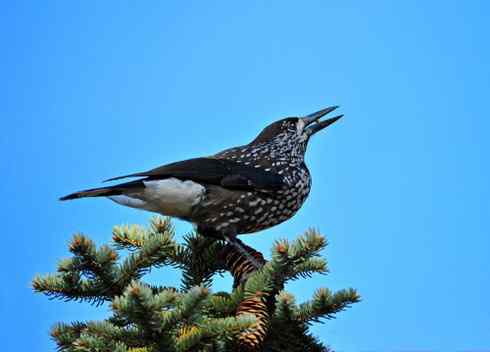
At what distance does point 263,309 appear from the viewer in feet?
9.55

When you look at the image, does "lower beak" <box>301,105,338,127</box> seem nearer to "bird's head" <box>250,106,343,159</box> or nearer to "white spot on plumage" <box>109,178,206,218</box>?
"bird's head" <box>250,106,343,159</box>

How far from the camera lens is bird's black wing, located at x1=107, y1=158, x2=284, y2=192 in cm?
461

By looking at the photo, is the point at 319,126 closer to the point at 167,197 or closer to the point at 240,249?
the point at 167,197

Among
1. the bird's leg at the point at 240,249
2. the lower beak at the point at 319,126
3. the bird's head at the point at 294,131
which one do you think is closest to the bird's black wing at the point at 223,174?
the bird's leg at the point at 240,249

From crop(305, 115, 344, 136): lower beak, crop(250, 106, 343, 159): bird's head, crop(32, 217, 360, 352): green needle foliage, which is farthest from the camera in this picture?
crop(305, 115, 344, 136): lower beak

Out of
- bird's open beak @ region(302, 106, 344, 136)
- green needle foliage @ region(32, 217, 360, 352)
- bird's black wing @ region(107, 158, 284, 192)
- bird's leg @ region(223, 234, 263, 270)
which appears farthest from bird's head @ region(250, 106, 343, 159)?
green needle foliage @ region(32, 217, 360, 352)

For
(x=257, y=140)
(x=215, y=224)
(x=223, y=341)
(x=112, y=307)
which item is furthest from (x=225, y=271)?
(x=257, y=140)

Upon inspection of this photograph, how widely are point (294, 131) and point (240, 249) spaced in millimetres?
2100

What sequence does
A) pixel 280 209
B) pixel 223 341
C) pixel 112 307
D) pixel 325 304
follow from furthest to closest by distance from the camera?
pixel 280 209
pixel 325 304
pixel 223 341
pixel 112 307

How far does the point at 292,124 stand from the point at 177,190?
1656mm

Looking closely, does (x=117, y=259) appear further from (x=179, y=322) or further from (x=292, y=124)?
(x=292, y=124)

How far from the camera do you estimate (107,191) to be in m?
4.21

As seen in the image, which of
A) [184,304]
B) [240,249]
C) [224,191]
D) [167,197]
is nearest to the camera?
[184,304]

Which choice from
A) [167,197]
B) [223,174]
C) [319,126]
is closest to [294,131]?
[319,126]
